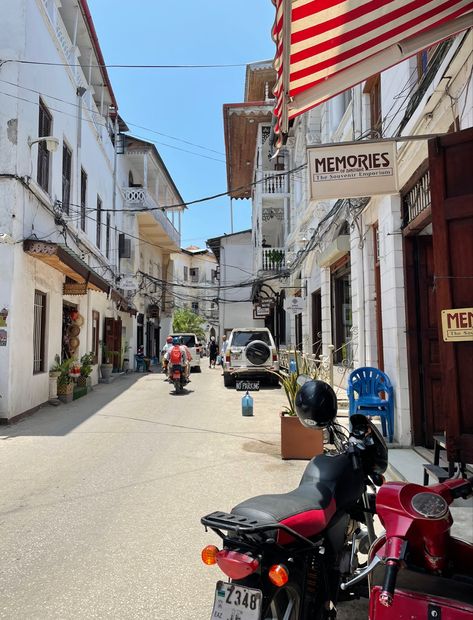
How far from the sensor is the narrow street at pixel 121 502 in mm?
2875

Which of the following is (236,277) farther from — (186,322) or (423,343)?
(423,343)

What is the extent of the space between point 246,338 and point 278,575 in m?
13.7

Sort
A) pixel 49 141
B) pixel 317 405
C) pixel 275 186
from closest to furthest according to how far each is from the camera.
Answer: pixel 317 405
pixel 49 141
pixel 275 186

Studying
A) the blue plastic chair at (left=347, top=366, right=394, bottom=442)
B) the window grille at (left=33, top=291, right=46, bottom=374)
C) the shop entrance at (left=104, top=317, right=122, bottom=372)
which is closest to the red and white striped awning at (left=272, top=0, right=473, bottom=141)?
the blue plastic chair at (left=347, top=366, right=394, bottom=442)

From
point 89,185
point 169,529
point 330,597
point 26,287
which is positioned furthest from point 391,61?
Result: point 89,185

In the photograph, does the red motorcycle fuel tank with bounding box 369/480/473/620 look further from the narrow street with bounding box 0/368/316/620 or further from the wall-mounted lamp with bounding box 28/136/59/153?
the wall-mounted lamp with bounding box 28/136/59/153

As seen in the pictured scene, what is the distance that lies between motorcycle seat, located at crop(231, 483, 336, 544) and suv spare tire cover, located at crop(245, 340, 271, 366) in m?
11.4

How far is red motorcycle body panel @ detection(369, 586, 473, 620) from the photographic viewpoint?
1.66 meters

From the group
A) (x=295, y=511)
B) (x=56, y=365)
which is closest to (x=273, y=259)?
(x=56, y=365)

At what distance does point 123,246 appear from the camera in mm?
20297

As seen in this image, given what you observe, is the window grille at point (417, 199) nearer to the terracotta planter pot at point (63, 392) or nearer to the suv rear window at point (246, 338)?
the terracotta planter pot at point (63, 392)

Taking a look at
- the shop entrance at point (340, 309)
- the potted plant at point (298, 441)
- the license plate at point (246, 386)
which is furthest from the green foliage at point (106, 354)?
the potted plant at point (298, 441)

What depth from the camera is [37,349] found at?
34.8 ft

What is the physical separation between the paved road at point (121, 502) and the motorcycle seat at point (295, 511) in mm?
1020
